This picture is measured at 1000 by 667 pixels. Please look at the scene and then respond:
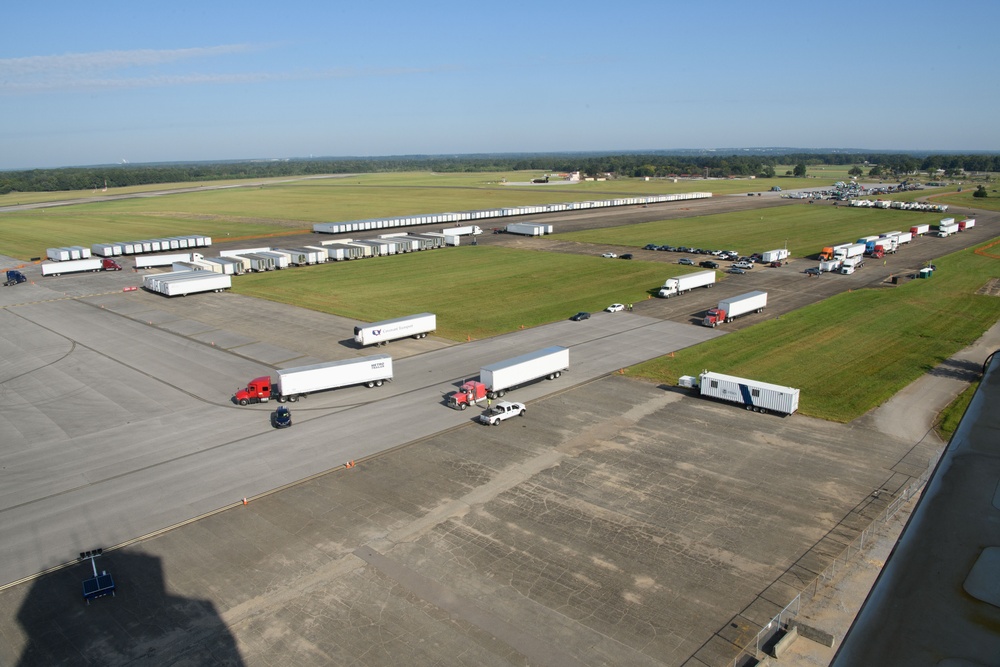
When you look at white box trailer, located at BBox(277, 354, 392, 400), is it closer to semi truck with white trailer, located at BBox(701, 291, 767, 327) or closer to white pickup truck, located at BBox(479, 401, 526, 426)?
white pickup truck, located at BBox(479, 401, 526, 426)

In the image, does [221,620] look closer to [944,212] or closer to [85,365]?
[85,365]

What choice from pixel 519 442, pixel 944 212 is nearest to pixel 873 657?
pixel 519 442

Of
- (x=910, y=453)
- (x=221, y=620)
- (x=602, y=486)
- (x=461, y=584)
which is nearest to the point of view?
(x=221, y=620)

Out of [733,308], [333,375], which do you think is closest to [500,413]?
[333,375]

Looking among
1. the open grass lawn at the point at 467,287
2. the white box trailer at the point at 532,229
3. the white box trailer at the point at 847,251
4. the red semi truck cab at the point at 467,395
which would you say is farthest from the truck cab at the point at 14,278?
the white box trailer at the point at 847,251

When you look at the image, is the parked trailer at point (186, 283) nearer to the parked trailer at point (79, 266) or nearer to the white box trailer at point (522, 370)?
the parked trailer at point (79, 266)
